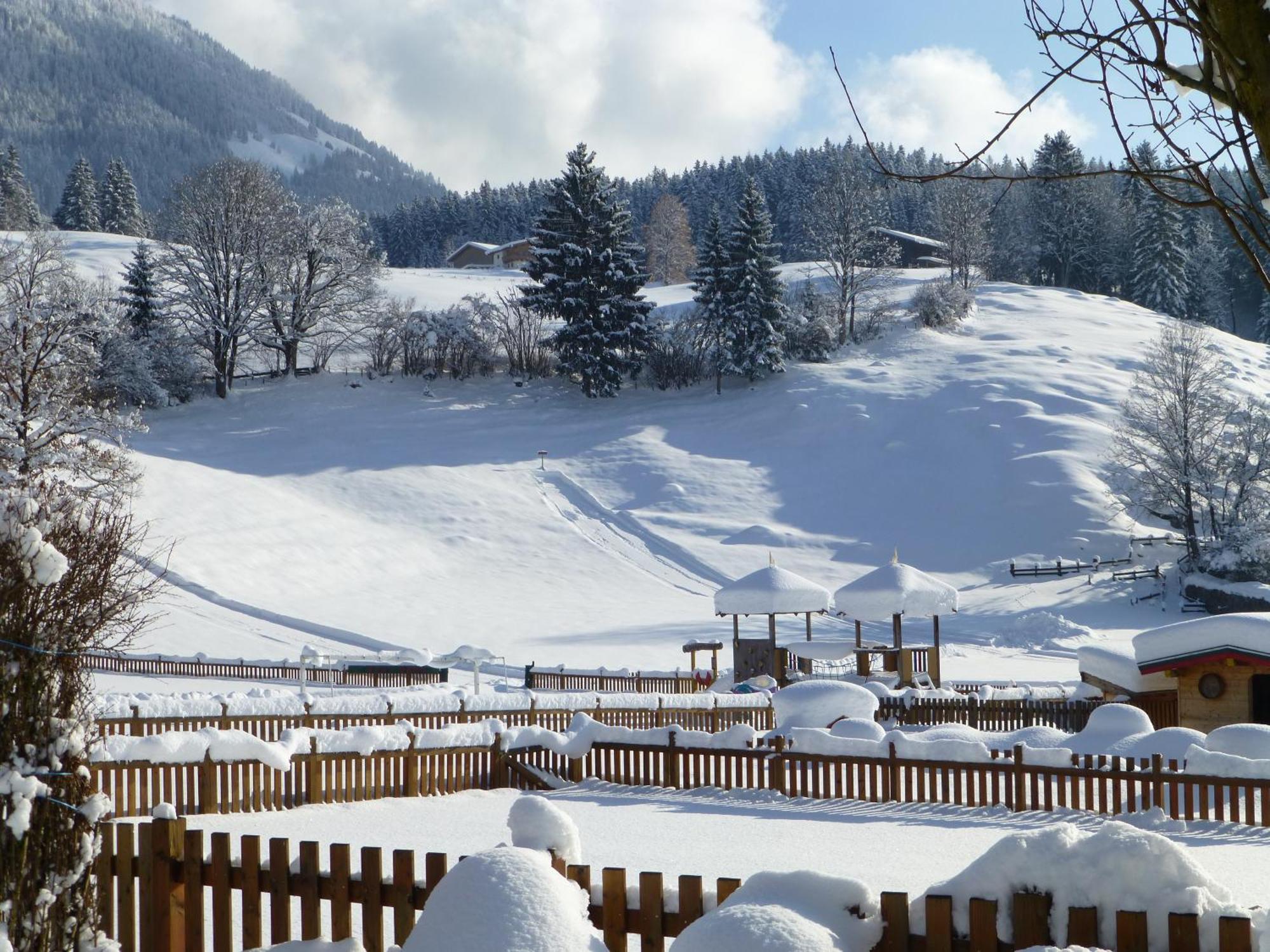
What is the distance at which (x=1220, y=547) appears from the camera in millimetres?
38500

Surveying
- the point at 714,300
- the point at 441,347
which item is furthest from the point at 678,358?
the point at 441,347

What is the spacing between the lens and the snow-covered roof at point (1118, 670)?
18.7 metres

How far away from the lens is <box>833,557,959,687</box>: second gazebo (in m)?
25.2

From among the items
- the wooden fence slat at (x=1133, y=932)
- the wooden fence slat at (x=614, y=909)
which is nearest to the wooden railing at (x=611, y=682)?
the wooden fence slat at (x=614, y=909)

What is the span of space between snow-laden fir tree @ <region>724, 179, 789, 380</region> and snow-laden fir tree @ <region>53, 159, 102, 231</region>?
6207 centimetres

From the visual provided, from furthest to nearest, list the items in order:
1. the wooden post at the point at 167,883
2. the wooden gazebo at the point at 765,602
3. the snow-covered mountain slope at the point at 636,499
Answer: the snow-covered mountain slope at the point at 636,499, the wooden gazebo at the point at 765,602, the wooden post at the point at 167,883

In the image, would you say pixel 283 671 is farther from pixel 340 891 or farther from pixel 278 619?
pixel 340 891

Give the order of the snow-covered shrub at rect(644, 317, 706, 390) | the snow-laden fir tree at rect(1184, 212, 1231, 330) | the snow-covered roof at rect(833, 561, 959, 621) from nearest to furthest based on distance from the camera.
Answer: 1. the snow-covered roof at rect(833, 561, 959, 621)
2. the snow-covered shrub at rect(644, 317, 706, 390)
3. the snow-laden fir tree at rect(1184, 212, 1231, 330)

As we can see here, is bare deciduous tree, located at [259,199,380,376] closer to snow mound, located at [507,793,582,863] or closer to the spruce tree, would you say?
the spruce tree

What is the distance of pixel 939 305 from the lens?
63.2 metres

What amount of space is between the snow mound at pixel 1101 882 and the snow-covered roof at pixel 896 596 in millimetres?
21501

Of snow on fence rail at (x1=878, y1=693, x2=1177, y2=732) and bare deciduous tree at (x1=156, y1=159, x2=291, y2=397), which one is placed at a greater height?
bare deciduous tree at (x1=156, y1=159, x2=291, y2=397)

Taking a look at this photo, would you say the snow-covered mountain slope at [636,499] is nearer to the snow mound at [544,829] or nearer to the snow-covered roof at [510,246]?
the snow mound at [544,829]

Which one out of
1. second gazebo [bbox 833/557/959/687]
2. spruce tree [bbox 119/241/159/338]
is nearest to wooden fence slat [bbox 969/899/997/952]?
second gazebo [bbox 833/557/959/687]
